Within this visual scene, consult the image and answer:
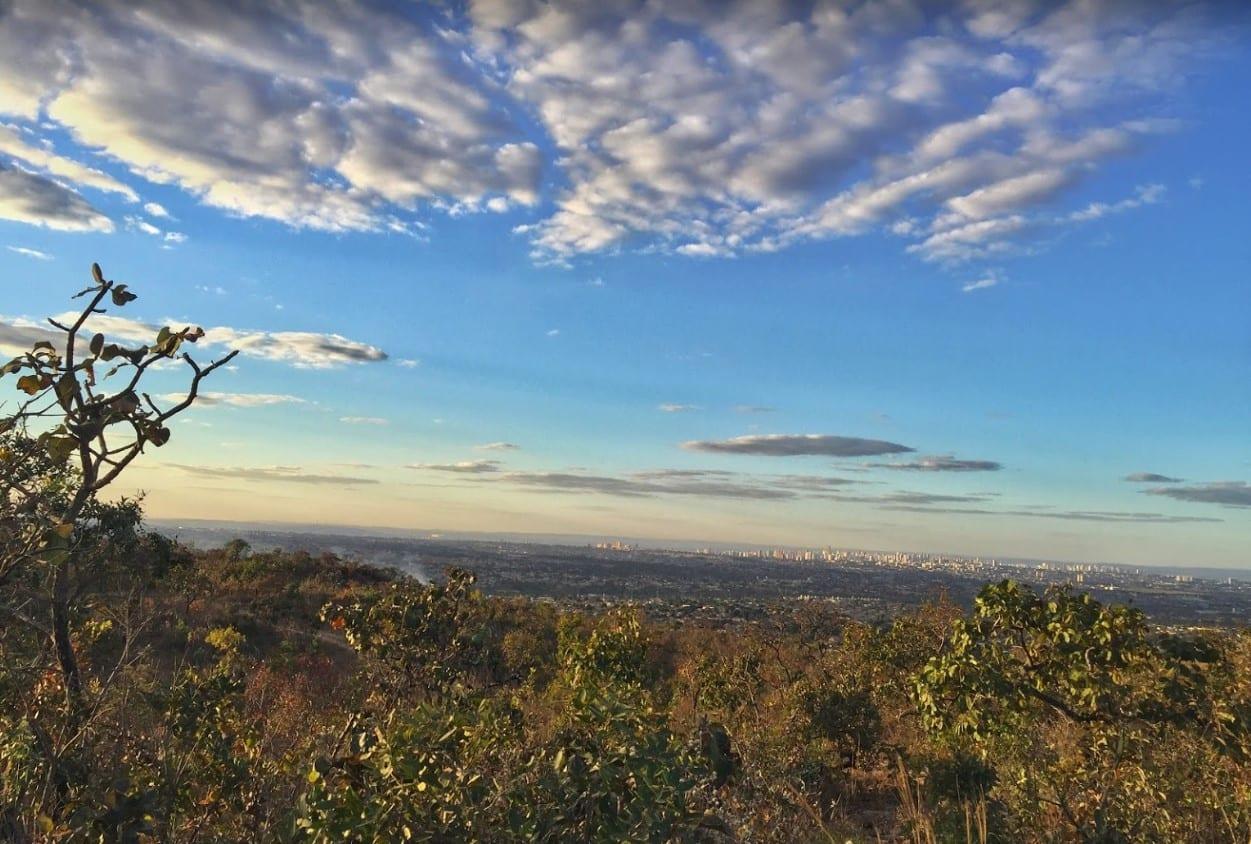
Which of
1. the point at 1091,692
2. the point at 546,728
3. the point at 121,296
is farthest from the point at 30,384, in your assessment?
the point at 1091,692

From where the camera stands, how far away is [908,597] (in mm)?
98562

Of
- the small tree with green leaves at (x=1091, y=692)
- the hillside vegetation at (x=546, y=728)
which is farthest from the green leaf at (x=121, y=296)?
the small tree with green leaves at (x=1091, y=692)

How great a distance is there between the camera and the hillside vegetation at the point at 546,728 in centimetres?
297

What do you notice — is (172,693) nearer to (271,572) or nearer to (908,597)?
(271,572)

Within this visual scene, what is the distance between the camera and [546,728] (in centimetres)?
691

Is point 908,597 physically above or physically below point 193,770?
below

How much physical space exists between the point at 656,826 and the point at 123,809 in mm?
2555

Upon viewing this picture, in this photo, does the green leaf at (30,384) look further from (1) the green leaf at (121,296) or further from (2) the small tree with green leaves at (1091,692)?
(2) the small tree with green leaves at (1091,692)

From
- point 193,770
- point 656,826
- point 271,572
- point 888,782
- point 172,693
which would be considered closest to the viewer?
point 656,826

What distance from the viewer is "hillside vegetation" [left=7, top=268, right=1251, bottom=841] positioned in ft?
9.73

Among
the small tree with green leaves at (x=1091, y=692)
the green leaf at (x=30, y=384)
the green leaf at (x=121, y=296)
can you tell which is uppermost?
the green leaf at (x=121, y=296)

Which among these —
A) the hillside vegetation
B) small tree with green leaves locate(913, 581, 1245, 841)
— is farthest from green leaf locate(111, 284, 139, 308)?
small tree with green leaves locate(913, 581, 1245, 841)

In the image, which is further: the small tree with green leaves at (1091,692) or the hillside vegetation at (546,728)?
the small tree with green leaves at (1091,692)

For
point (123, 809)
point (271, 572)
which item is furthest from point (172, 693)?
point (271, 572)
